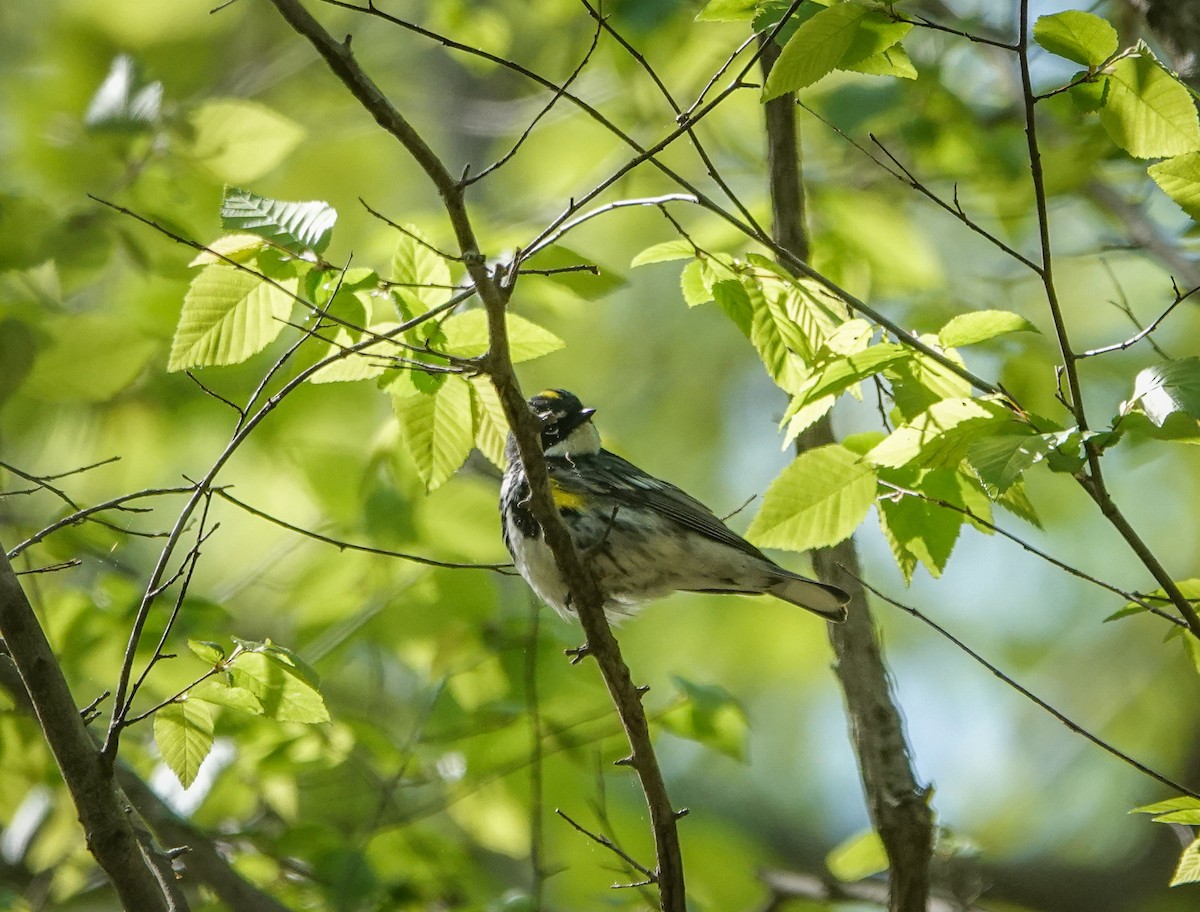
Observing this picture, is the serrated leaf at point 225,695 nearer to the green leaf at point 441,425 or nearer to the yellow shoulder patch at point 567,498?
the green leaf at point 441,425

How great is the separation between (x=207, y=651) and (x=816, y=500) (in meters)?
1.45

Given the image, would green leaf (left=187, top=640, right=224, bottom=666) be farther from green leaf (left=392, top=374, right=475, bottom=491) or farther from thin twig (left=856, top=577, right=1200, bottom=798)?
thin twig (left=856, top=577, right=1200, bottom=798)

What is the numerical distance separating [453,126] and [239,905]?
618 centimetres

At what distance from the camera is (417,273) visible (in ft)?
9.62

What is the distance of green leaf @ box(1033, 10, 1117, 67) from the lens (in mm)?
2357

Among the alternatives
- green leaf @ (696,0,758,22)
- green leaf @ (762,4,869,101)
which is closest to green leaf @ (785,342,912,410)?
green leaf @ (762,4,869,101)

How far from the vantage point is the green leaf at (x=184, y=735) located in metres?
2.62

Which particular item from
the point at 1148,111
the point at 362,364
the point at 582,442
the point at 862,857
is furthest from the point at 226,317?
the point at 862,857

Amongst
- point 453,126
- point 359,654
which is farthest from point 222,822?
point 453,126

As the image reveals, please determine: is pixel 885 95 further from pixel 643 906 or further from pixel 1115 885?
pixel 1115 885

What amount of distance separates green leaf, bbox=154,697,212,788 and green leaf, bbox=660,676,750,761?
1902mm

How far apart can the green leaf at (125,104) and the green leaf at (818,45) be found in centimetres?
309

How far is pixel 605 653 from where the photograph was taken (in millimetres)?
3016

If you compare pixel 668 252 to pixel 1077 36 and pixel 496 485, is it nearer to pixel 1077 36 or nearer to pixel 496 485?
pixel 1077 36
